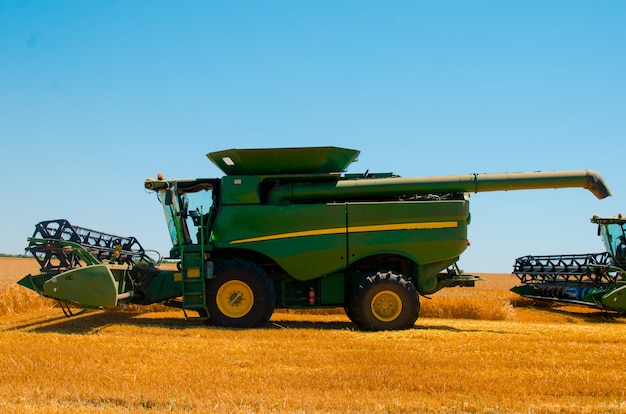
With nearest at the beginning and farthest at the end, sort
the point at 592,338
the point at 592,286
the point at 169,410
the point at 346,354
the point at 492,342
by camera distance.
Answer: the point at 169,410 → the point at 346,354 → the point at 492,342 → the point at 592,338 → the point at 592,286

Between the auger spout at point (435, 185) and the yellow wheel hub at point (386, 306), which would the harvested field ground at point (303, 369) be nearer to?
the yellow wheel hub at point (386, 306)

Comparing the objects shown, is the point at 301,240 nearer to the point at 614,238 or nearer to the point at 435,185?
the point at 435,185

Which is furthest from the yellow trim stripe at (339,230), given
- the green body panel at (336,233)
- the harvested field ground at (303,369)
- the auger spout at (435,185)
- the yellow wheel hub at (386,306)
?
the harvested field ground at (303,369)

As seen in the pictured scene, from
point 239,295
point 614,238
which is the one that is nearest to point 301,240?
point 239,295

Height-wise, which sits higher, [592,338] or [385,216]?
[385,216]

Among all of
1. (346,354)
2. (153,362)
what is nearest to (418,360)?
(346,354)

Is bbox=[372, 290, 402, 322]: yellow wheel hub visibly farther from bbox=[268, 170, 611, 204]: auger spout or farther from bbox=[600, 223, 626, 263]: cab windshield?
bbox=[600, 223, 626, 263]: cab windshield

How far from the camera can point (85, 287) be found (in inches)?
363

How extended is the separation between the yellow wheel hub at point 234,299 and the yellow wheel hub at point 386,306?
6.61 ft

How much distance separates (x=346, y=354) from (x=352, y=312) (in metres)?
2.68

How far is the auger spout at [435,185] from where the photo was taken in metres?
10.4

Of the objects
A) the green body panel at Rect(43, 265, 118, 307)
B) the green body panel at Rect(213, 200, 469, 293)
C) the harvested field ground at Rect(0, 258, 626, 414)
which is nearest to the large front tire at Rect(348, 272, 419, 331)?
the harvested field ground at Rect(0, 258, 626, 414)

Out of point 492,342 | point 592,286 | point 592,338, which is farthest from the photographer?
point 592,286

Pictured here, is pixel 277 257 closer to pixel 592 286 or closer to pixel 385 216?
pixel 385 216
